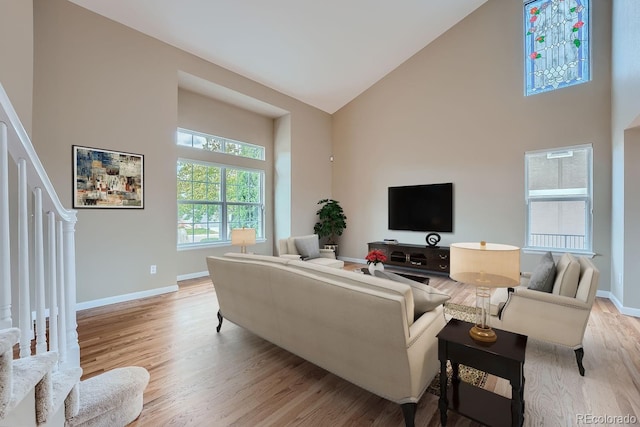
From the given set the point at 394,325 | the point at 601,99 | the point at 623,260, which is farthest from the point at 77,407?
the point at 601,99

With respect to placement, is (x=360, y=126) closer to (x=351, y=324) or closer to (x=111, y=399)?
(x=351, y=324)

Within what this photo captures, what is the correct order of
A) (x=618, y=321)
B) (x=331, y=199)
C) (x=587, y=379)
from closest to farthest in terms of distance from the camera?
1. (x=587, y=379)
2. (x=618, y=321)
3. (x=331, y=199)

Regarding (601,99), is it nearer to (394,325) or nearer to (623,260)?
(623,260)

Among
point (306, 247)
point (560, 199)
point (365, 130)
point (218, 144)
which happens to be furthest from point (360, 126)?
point (560, 199)

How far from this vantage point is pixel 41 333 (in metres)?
1.33

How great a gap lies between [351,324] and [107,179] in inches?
149

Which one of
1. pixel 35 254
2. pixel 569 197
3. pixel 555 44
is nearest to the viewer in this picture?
pixel 35 254

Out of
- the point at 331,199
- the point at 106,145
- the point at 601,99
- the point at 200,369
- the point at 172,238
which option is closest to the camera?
the point at 200,369

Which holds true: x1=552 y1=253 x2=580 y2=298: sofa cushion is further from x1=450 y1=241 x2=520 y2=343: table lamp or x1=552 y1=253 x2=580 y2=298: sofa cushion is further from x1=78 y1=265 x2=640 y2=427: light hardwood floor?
Result: x1=450 y1=241 x2=520 y2=343: table lamp

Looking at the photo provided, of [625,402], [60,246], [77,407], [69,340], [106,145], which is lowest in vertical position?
[625,402]

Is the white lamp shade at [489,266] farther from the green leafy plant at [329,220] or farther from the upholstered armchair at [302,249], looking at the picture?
the green leafy plant at [329,220]

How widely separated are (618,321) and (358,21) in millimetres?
5291

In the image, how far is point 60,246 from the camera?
1.50 meters

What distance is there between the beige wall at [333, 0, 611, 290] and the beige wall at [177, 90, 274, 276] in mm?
2176
